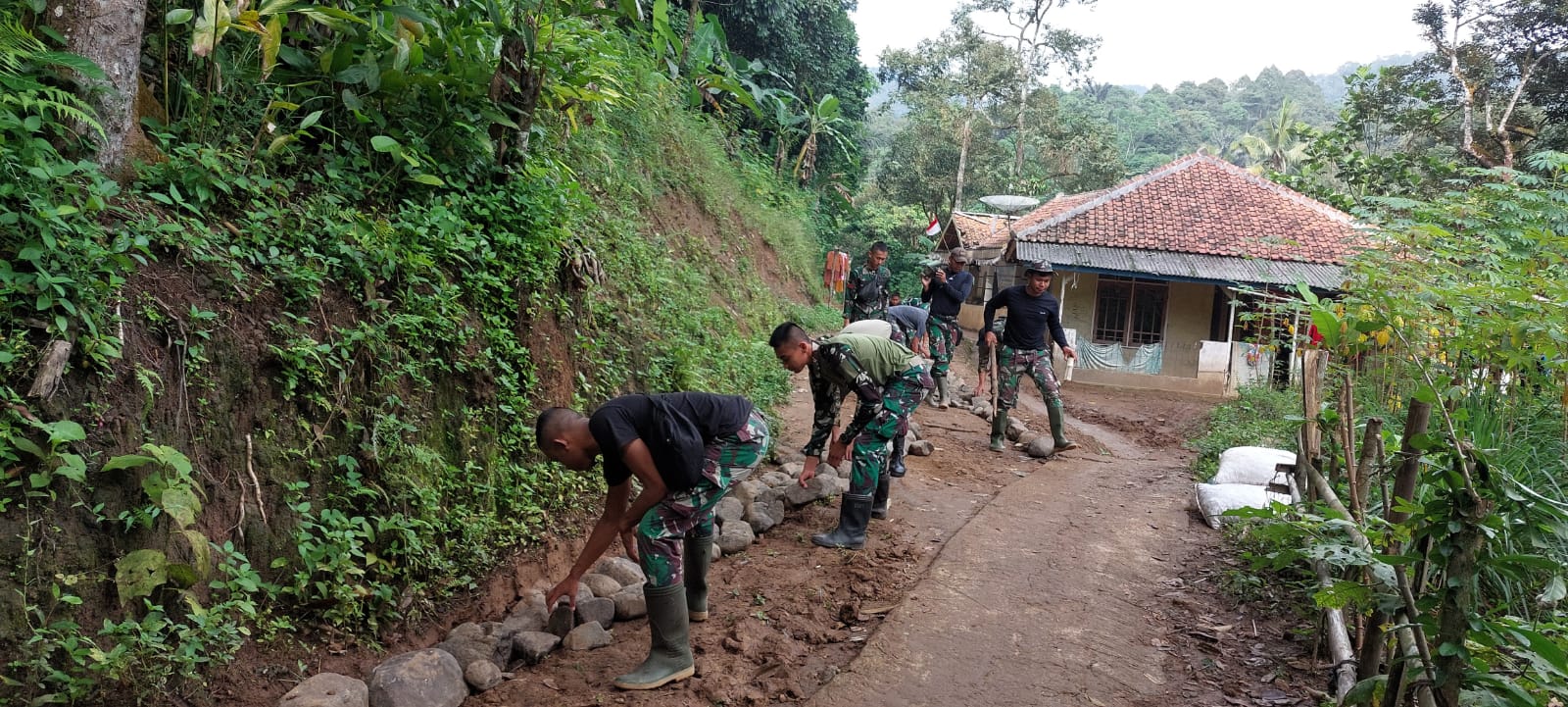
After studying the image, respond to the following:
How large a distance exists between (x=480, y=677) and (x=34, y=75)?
300 centimetres

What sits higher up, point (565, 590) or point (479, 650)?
point (565, 590)

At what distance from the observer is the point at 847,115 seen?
→ 23031 mm

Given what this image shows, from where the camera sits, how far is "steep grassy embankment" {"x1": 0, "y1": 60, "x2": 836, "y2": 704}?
2.76 metres

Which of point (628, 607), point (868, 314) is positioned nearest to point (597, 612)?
point (628, 607)

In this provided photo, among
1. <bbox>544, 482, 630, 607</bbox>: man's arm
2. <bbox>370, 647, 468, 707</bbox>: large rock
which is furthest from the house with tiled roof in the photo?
<bbox>370, 647, 468, 707</bbox>: large rock

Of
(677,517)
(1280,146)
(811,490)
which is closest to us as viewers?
(677,517)

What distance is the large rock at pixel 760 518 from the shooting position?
17.0ft

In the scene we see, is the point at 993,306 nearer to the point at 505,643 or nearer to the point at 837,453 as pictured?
the point at 837,453

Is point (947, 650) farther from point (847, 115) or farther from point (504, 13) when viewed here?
point (847, 115)

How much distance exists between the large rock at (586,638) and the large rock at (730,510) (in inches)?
54.0

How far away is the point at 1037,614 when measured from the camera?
4148 mm

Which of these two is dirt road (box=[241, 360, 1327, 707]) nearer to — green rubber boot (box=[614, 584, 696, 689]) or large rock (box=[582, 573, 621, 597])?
green rubber boot (box=[614, 584, 696, 689])

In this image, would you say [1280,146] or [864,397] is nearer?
[864,397]

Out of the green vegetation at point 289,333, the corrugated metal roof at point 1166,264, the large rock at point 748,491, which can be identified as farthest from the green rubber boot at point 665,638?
the corrugated metal roof at point 1166,264
